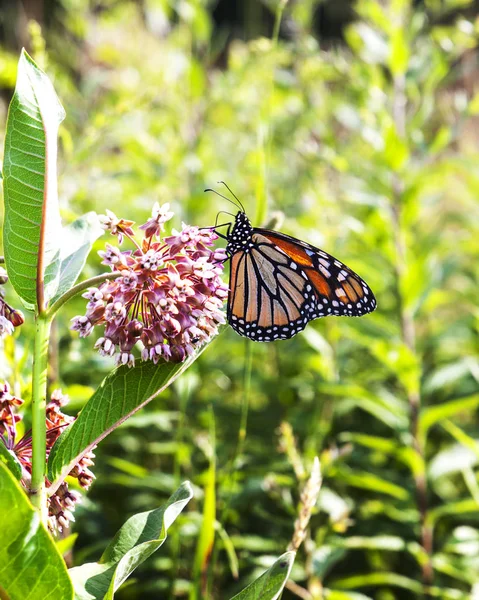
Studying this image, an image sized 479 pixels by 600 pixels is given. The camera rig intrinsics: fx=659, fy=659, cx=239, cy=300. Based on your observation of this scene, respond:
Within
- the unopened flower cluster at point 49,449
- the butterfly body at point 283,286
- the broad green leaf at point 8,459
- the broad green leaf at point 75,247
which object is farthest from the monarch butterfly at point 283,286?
the broad green leaf at point 8,459

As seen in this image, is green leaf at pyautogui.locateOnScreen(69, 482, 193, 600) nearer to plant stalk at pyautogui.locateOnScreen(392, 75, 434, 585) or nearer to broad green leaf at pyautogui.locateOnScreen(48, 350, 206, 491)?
broad green leaf at pyautogui.locateOnScreen(48, 350, 206, 491)

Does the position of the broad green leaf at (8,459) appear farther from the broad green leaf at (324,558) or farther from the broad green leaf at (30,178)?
the broad green leaf at (324,558)

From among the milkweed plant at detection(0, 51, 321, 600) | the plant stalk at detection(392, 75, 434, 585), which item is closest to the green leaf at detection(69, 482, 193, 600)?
the milkweed plant at detection(0, 51, 321, 600)

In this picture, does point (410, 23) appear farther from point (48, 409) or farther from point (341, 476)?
point (48, 409)

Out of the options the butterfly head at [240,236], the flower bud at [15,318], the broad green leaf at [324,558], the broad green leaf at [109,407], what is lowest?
the broad green leaf at [324,558]

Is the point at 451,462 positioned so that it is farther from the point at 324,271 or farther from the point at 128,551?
the point at 128,551

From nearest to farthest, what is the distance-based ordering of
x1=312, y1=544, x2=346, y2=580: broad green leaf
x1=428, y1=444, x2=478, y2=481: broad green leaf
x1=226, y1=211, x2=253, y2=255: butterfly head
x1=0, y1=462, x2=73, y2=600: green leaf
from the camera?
1. x1=0, y1=462, x2=73, y2=600: green leaf
2. x1=226, y1=211, x2=253, y2=255: butterfly head
3. x1=312, y1=544, x2=346, y2=580: broad green leaf
4. x1=428, y1=444, x2=478, y2=481: broad green leaf
